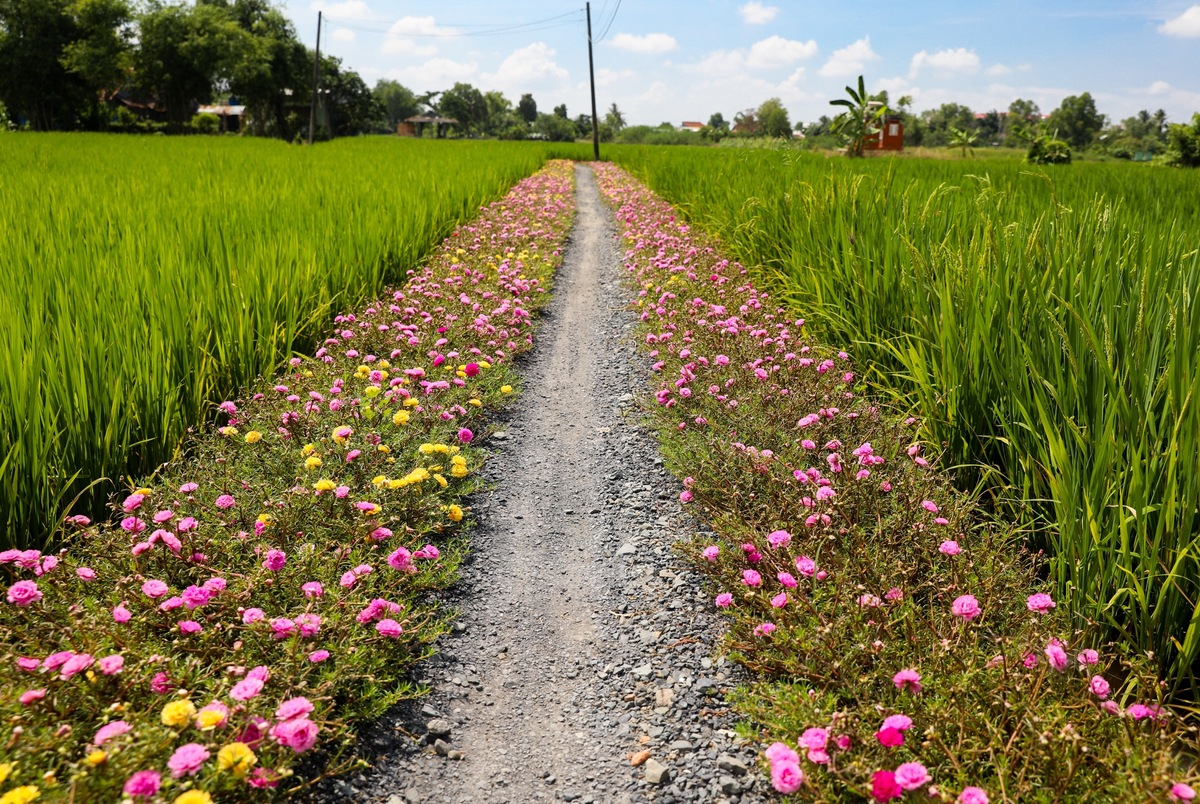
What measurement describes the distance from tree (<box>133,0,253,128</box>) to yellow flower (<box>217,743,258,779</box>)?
181 feet

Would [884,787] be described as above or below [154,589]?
below

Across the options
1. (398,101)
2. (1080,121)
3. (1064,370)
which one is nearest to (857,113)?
(1064,370)

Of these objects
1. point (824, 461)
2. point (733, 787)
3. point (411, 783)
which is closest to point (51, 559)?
point (411, 783)

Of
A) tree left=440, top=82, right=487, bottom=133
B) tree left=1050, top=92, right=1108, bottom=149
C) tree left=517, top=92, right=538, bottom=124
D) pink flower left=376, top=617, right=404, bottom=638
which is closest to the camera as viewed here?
pink flower left=376, top=617, right=404, bottom=638

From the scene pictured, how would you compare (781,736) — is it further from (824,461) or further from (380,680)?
(824,461)

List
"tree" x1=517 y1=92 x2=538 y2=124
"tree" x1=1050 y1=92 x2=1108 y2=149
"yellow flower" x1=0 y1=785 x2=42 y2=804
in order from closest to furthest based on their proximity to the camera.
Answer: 1. "yellow flower" x1=0 y1=785 x2=42 y2=804
2. "tree" x1=1050 y1=92 x2=1108 y2=149
3. "tree" x1=517 y1=92 x2=538 y2=124

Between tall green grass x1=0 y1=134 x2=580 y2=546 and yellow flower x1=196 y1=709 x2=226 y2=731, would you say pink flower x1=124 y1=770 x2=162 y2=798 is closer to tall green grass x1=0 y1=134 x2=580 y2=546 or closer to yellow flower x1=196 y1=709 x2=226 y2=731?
yellow flower x1=196 y1=709 x2=226 y2=731

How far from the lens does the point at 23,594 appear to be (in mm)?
1993

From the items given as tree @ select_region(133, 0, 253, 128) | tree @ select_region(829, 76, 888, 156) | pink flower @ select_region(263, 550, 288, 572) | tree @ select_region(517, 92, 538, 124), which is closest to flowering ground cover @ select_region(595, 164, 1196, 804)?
pink flower @ select_region(263, 550, 288, 572)

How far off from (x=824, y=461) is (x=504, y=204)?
34.1 ft

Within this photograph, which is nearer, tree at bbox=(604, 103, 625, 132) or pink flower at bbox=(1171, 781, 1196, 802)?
pink flower at bbox=(1171, 781, 1196, 802)

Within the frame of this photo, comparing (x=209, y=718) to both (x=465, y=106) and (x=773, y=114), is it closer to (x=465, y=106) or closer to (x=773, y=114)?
(x=773, y=114)

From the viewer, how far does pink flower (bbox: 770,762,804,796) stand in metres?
1.66

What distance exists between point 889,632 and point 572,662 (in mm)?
1119
